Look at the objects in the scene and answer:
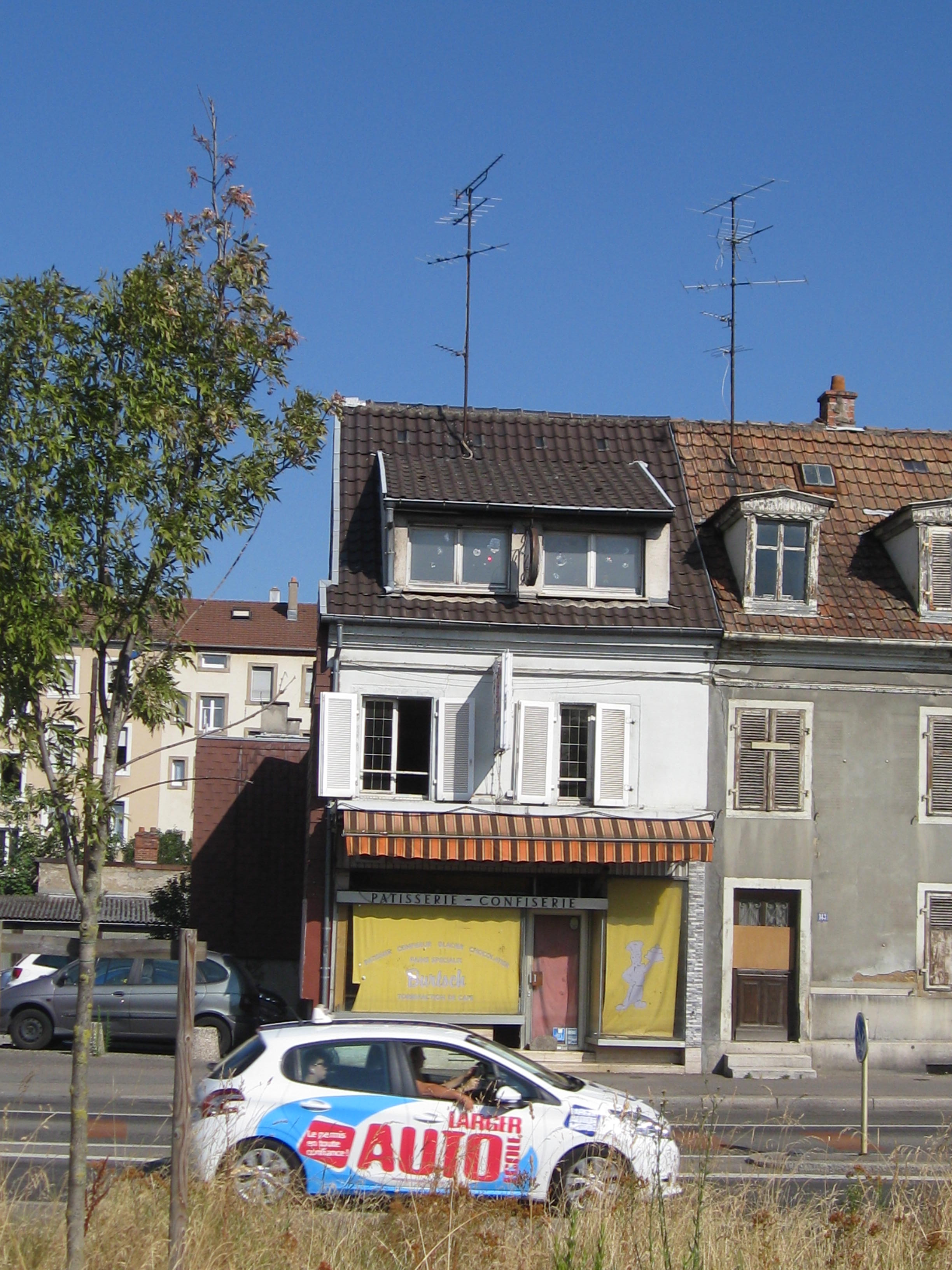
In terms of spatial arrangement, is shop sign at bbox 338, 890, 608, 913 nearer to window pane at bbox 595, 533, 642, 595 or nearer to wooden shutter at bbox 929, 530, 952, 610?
window pane at bbox 595, 533, 642, 595

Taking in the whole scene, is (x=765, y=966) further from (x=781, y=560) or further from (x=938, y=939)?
(x=781, y=560)

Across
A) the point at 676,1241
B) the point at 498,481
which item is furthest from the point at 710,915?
the point at 676,1241

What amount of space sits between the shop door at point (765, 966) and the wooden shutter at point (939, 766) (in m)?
2.71

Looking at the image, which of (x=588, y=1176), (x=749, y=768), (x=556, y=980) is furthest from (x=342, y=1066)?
(x=749, y=768)

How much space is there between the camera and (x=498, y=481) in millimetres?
Result: 21938

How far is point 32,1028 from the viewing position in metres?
20.5

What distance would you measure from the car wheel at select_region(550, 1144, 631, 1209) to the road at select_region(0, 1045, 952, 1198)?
0.58 meters

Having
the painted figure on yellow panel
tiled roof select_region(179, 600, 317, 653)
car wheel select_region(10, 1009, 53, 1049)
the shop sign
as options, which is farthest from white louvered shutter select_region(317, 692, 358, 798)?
tiled roof select_region(179, 600, 317, 653)

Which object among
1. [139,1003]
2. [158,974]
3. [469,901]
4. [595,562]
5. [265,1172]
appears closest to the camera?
[265,1172]

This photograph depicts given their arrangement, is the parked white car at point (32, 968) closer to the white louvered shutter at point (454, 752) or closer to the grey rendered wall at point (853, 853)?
the white louvered shutter at point (454, 752)

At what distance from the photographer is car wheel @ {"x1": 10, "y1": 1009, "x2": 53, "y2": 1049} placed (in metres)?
20.4

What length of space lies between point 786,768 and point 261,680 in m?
44.3

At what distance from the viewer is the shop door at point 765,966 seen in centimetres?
2105

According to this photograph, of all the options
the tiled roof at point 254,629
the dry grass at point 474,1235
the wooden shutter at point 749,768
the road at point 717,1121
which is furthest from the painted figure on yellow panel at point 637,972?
the tiled roof at point 254,629
